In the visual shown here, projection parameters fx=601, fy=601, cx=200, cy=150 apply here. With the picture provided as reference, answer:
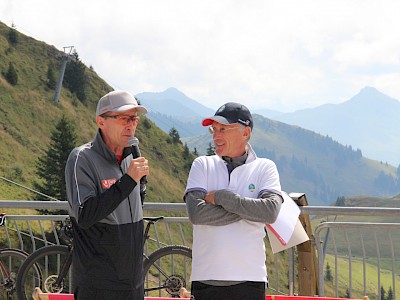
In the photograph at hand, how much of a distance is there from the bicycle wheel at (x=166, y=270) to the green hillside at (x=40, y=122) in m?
51.9

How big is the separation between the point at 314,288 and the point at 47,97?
277ft

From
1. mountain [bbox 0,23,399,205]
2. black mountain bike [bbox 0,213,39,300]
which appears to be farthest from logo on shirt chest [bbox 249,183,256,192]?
mountain [bbox 0,23,399,205]

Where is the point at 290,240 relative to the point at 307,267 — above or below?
above

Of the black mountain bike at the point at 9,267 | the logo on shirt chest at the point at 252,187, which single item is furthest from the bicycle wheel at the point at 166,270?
the logo on shirt chest at the point at 252,187

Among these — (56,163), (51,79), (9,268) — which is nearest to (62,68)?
(51,79)

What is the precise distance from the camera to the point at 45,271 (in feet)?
19.9

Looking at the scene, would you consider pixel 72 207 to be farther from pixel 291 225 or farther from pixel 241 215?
pixel 291 225

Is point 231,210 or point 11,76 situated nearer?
point 231,210

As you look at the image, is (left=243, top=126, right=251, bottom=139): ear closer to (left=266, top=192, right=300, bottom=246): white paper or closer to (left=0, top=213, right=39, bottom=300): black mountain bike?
(left=266, top=192, right=300, bottom=246): white paper

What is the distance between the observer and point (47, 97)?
8638 centimetres

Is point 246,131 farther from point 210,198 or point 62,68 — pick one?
point 62,68

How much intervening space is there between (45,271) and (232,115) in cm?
327

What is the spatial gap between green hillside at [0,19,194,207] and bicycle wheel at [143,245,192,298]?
51901 mm

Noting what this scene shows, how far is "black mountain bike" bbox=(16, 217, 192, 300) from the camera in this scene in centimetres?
Answer: 590
